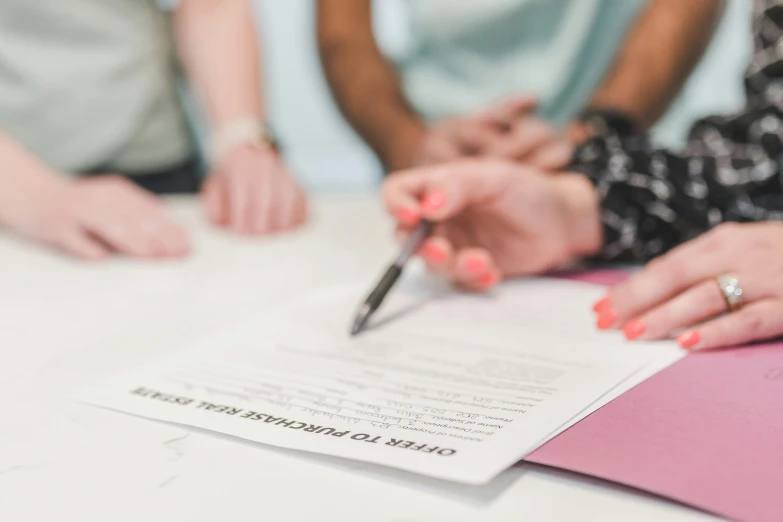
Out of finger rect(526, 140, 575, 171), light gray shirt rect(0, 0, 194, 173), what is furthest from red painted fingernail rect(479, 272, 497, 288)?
light gray shirt rect(0, 0, 194, 173)

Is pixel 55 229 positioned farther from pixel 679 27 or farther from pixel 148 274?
pixel 679 27

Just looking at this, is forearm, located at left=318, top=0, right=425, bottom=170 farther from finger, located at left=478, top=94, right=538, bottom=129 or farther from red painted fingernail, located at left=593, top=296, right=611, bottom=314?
red painted fingernail, located at left=593, top=296, right=611, bottom=314

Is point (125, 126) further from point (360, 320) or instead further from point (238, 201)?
point (360, 320)

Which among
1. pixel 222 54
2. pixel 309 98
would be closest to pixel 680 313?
pixel 222 54

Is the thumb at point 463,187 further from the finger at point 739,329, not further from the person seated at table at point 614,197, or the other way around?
the finger at point 739,329

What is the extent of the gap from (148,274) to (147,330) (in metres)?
0.16

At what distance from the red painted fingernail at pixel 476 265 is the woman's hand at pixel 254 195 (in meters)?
0.33

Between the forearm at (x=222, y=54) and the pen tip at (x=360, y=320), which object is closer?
the pen tip at (x=360, y=320)

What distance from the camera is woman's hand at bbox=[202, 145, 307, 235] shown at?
35.1 inches

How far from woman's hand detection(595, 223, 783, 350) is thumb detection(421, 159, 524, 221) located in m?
0.15

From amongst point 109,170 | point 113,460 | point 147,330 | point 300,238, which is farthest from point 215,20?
point 113,460

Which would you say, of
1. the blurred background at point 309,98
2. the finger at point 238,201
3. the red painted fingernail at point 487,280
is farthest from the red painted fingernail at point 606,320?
the blurred background at point 309,98

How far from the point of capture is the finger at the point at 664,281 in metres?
0.52

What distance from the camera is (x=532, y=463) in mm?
360
